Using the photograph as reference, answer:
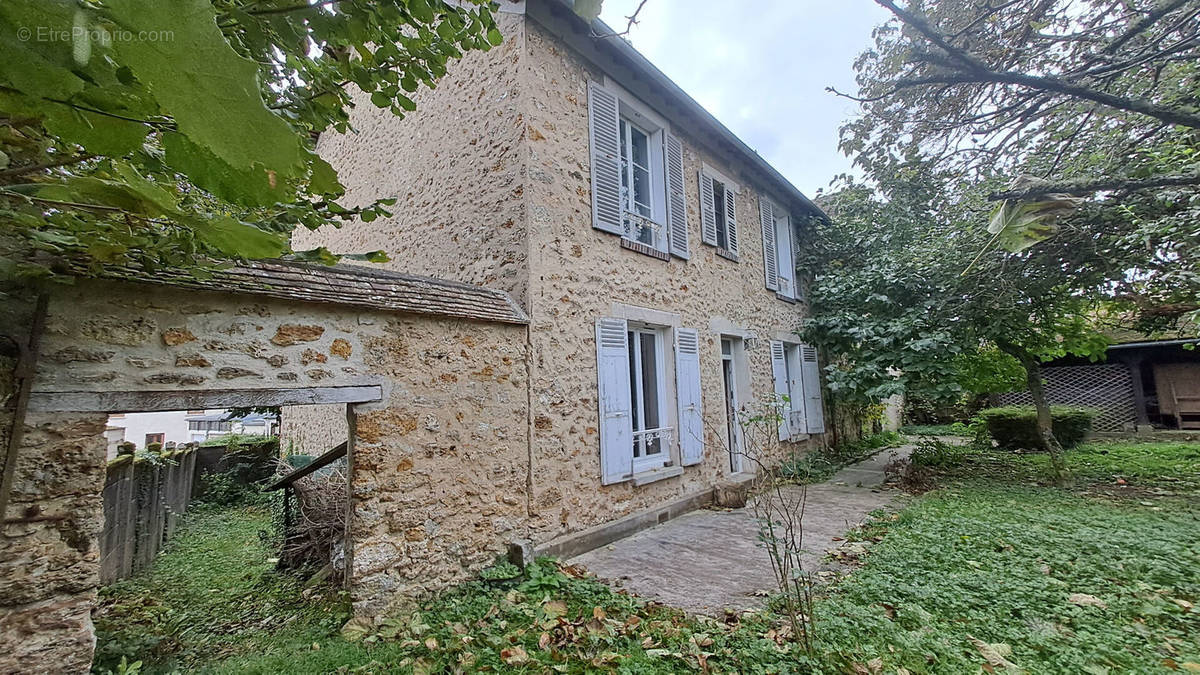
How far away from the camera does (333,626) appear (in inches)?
128

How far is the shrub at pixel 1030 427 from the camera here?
36.0 ft

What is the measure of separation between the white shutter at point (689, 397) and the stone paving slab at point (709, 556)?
2.60 feet

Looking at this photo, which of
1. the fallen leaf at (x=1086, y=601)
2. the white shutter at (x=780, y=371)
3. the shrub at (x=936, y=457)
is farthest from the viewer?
the shrub at (x=936, y=457)

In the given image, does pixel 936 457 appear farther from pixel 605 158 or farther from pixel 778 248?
pixel 605 158

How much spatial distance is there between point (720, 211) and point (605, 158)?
296cm

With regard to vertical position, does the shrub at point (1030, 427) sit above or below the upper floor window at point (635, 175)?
below

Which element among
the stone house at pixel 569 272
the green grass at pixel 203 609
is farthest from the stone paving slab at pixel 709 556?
the green grass at pixel 203 609

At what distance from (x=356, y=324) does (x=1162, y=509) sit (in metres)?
8.76

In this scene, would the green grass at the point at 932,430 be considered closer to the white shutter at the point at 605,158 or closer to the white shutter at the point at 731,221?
the white shutter at the point at 731,221

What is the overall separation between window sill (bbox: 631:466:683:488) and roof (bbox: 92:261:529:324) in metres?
2.27

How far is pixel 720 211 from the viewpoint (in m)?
7.85

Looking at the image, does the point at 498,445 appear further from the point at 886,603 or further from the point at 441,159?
the point at 441,159

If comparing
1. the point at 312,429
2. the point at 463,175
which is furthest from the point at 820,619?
the point at 312,429

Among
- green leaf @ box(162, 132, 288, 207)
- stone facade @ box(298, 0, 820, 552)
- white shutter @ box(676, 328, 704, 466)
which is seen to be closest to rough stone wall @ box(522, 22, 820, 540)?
stone facade @ box(298, 0, 820, 552)
